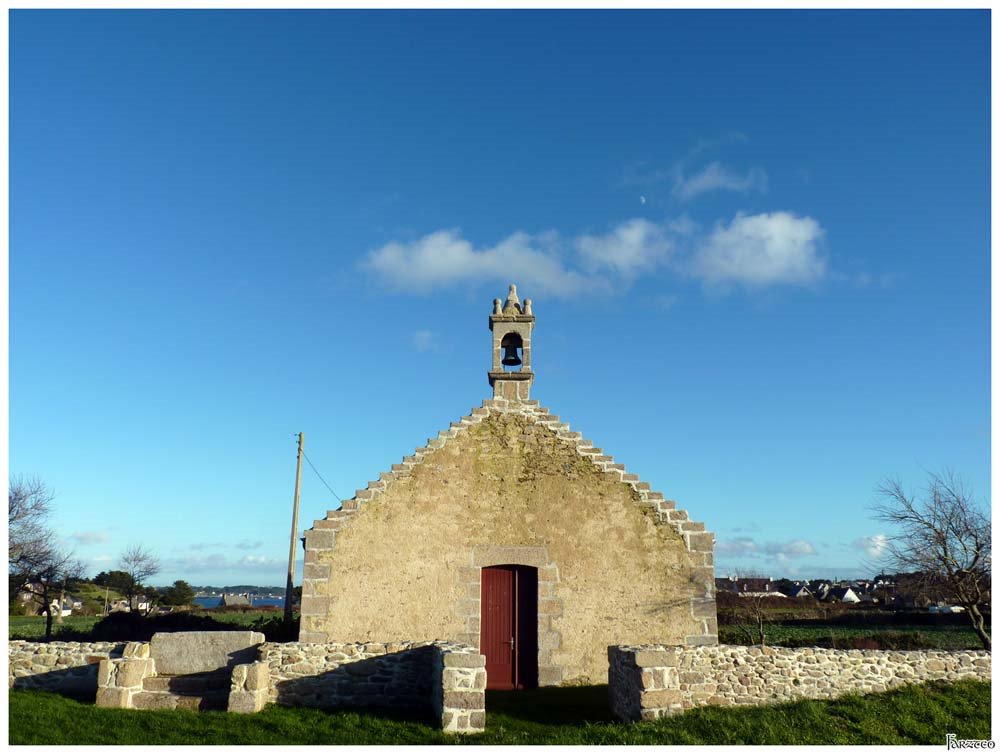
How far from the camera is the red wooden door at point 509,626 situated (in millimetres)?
13117

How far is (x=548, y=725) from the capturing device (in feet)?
32.9

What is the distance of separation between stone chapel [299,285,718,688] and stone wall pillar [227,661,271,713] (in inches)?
99.2

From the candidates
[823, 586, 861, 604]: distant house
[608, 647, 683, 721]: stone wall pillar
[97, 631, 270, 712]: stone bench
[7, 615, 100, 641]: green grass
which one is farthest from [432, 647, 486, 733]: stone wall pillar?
[823, 586, 861, 604]: distant house

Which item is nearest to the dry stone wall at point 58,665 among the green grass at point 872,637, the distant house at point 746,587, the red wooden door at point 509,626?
the red wooden door at point 509,626

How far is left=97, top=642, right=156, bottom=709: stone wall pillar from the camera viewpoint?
1058 centimetres

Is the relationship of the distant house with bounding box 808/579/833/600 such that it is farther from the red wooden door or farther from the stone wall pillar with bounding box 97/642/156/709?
the stone wall pillar with bounding box 97/642/156/709

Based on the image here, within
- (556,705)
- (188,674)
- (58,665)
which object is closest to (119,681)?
(188,674)

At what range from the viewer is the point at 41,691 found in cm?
1130

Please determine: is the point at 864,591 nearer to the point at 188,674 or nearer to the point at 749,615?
the point at 749,615

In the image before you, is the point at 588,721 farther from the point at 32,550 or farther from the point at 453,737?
the point at 32,550

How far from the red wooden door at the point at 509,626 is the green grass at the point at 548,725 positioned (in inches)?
75.8

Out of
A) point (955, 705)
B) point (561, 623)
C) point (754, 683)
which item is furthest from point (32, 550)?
point (955, 705)

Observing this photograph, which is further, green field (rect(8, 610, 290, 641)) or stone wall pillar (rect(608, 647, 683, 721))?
green field (rect(8, 610, 290, 641))

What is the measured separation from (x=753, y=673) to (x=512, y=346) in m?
8.18
